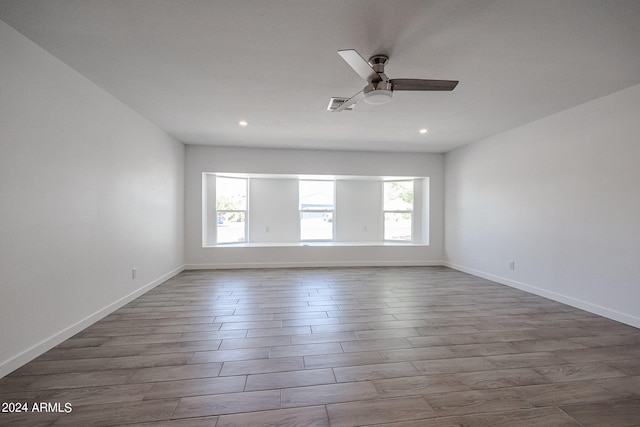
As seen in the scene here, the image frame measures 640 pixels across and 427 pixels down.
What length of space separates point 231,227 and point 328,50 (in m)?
4.30

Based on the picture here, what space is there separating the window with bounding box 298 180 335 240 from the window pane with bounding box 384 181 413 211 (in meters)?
1.25

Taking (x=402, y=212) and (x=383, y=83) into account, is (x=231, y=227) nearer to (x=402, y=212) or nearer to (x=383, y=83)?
(x=402, y=212)

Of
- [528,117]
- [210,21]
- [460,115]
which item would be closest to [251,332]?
[210,21]

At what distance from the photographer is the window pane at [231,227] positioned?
5.40 meters

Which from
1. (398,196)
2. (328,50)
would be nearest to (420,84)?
(328,50)

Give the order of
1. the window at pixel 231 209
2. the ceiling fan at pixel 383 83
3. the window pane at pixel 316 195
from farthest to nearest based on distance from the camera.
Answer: the window pane at pixel 316 195 < the window at pixel 231 209 < the ceiling fan at pixel 383 83

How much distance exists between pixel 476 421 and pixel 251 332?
177cm

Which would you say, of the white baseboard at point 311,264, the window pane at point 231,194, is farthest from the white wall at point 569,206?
the window pane at point 231,194

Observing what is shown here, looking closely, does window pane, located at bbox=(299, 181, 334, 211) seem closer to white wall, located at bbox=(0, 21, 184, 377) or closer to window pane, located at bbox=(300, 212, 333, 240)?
window pane, located at bbox=(300, 212, 333, 240)

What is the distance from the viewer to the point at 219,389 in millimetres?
1629

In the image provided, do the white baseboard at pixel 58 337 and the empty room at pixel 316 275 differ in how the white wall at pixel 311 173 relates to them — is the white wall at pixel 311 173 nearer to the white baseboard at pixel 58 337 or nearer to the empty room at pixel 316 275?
the empty room at pixel 316 275

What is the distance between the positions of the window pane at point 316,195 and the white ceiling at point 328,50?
2554 mm

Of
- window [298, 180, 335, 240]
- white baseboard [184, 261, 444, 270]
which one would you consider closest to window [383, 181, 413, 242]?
white baseboard [184, 261, 444, 270]

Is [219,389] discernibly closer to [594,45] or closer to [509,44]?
[509,44]
